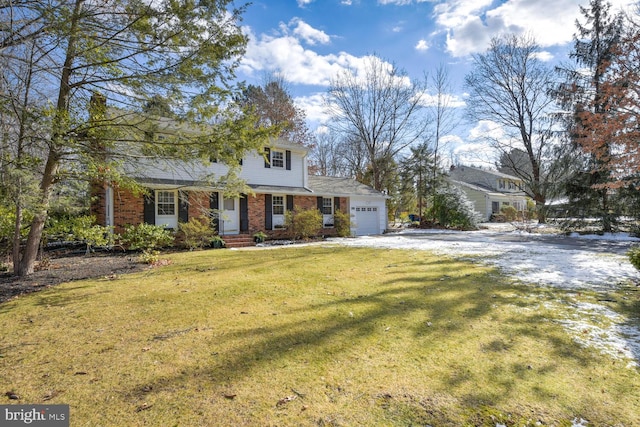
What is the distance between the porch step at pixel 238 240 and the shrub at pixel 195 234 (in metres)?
0.92

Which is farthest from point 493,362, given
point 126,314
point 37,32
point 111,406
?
point 37,32

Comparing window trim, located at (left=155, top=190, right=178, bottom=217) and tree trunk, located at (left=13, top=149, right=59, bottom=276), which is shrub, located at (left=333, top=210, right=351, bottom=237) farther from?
tree trunk, located at (left=13, top=149, right=59, bottom=276)

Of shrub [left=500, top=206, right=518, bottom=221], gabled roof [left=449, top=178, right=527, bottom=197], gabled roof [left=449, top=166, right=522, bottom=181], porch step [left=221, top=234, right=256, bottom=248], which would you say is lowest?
porch step [left=221, top=234, right=256, bottom=248]

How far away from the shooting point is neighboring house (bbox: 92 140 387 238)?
11.7m

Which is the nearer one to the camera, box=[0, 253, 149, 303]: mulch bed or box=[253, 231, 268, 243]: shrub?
box=[0, 253, 149, 303]: mulch bed

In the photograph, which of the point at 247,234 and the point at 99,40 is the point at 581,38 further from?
the point at 99,40

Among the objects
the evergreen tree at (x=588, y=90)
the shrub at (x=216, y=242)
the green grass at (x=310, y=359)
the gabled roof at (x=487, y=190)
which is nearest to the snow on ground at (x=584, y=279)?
the green grass at (x=310, y=359)

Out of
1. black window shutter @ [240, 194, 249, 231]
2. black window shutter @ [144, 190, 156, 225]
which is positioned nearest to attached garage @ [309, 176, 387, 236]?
black window shutter @ [240, 194, 249, 231]

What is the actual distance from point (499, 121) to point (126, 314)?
2698cm

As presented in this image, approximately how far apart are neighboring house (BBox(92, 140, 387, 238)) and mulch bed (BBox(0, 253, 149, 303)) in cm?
201

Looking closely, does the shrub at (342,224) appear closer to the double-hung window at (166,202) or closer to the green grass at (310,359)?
the double-hung window at (166,202)

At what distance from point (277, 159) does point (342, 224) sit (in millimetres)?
5194

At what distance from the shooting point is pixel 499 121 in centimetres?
2345

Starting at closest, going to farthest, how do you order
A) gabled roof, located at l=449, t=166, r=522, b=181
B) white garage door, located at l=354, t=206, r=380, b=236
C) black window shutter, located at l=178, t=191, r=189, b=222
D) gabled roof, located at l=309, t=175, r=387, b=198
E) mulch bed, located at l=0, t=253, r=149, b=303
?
mulch bed, located at l=0, t=253, r=149, b=303 → black window shutter, located at l=178, t=191, r=189, b=222 → gabled roof, located at l=309, t=175, r=387, b=198 → white garage door, located at l=354, t=206, r=380, b=236 → gabled roof, located at l=449, t=166, r=522, b=181
